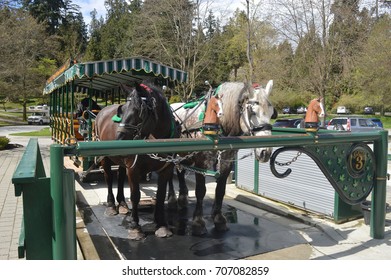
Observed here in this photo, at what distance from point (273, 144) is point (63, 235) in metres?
2.22

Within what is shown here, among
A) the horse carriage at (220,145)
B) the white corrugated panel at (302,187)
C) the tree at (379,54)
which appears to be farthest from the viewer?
the tree at (379,54)

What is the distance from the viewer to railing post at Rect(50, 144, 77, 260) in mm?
2471

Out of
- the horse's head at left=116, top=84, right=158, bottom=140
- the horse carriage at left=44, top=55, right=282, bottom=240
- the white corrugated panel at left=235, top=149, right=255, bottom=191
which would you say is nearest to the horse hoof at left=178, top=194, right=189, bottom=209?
the horse carriage at left=44, top=55, right=282, bottom=240

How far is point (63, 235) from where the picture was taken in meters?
2.48

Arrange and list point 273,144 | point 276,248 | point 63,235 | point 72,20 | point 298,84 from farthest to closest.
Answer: point 72,20
point 298,84
point 276,248
point 273,144
point 63,235

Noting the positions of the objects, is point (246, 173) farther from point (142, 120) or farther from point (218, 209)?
point (142, 120)

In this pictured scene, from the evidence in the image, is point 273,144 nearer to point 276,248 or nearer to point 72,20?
point 276,248

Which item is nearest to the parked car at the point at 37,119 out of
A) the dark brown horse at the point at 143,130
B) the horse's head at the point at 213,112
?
the dark brown horse at the point at 143,130

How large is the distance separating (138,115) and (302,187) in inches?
132

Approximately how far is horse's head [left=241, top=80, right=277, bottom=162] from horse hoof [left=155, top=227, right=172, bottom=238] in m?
1.78

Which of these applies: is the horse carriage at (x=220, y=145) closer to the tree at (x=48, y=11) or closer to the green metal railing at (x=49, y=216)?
the green metal railing at (x=49, y=216)

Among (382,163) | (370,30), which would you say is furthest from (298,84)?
(382,163)

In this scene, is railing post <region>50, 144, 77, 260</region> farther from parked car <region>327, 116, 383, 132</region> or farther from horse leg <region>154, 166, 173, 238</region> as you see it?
parked car <region>327, 116, 383, 132</region>

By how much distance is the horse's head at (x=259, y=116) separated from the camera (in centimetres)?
418
